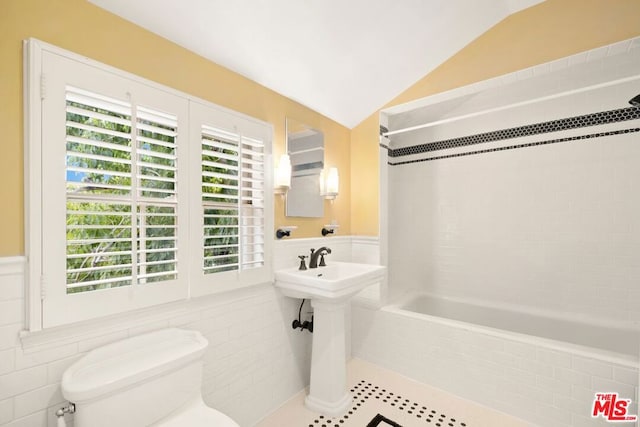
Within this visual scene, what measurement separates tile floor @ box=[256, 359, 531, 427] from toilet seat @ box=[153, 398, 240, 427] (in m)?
0.82

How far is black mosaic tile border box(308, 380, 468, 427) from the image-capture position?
1.90 meters

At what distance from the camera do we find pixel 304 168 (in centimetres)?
Result: 233

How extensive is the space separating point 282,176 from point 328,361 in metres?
1.35

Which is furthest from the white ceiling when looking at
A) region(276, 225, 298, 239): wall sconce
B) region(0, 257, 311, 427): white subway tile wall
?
region(0, 257, 311, 427): white subway tile wall

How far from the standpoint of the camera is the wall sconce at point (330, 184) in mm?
2510

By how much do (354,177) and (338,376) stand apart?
177 cm

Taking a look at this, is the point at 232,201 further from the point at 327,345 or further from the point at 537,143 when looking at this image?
the point at 537,143

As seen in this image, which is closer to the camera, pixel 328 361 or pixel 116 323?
pixel 116 323

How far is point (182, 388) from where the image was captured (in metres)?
1.26

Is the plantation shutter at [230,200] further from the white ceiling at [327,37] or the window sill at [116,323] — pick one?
the white ceiling at [327,37]

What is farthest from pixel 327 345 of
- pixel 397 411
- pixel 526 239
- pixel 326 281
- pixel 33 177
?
pixel 526 239

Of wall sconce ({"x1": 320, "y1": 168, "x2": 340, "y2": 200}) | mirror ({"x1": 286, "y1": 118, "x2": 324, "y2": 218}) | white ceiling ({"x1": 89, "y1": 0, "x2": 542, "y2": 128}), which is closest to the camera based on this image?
white ceiling ({"x1": 89, "y1": 0, "x2": 542, "y2": 128})

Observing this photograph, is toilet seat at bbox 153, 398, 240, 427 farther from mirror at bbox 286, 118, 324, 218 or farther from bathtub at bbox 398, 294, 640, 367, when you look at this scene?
bathtub at bbox 398, 294, 640, 367

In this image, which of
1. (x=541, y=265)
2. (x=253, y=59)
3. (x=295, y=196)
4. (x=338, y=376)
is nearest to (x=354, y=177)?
(x=295, y=196)
